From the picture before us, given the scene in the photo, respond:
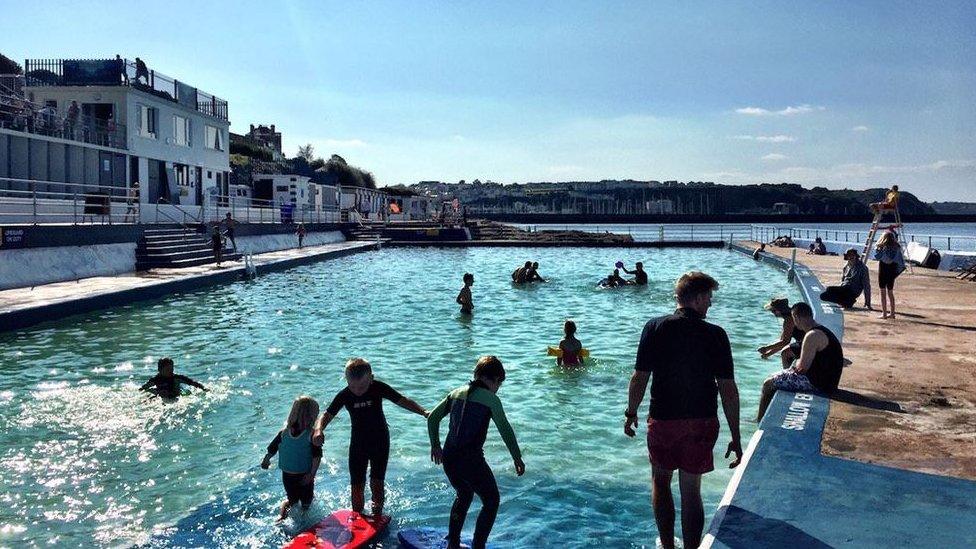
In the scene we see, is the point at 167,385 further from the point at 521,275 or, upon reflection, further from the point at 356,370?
the point at 521,275

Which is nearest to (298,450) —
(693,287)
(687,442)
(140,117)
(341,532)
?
(341,532)

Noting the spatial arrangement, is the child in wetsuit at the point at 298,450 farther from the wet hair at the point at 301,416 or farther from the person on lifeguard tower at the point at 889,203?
the person on lifeguard tower at the point at 889,203

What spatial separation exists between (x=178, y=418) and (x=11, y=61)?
7128cm

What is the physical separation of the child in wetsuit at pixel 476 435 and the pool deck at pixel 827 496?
5.01ft

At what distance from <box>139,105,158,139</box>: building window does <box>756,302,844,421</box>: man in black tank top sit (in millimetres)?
33192

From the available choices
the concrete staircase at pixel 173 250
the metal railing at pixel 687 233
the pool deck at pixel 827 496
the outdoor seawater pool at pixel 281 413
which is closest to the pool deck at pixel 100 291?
the outdoor seawater pool at pixel 281 413

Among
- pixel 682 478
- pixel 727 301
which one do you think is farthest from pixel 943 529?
pixel 727 301

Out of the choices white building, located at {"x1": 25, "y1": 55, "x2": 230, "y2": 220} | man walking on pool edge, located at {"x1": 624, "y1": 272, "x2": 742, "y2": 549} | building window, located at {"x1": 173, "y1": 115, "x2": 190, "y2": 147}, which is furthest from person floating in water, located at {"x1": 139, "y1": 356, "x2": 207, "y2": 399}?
building window, located at {"x1": 173, "y1": 115, "x2": 190, "y2": 147}

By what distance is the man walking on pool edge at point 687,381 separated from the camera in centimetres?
469

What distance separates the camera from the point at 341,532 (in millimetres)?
5742

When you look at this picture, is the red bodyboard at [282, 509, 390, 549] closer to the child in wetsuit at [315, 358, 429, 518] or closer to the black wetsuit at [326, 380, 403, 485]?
the child in wetsuit at [315, 358, 429, 518]

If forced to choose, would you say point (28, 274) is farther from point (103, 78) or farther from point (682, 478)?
point (682, 478)

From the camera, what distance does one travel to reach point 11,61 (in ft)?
216

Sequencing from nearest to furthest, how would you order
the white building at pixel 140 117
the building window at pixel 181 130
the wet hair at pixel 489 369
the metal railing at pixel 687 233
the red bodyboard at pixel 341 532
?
1. the wet hair at pixel 489 369
2. the red bodyboard at pixel 341 532
3. the white building at pixel 140 117
4. the building window at pixel 181 130
5. the metal railing at pixel 687 233
